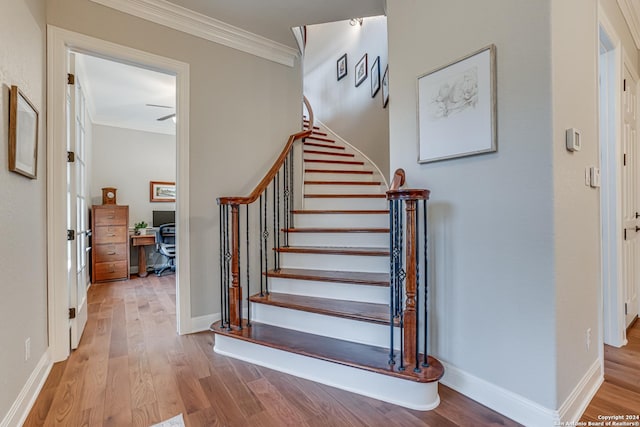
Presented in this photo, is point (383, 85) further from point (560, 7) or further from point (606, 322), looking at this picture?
point (606, 322)

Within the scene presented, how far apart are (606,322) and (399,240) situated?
1.92m

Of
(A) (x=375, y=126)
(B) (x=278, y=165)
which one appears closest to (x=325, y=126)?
(A) (x=375, y=126)

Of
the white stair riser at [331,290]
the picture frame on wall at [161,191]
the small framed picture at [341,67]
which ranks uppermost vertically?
the small framed picture at [341,67]

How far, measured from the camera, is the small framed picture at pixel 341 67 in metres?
5.40

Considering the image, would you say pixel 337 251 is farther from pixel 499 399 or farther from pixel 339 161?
pixel 339 161

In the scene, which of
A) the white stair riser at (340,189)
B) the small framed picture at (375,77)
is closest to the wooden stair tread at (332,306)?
the white stair riser at (340,189)

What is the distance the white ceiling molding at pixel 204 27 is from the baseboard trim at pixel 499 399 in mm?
3091

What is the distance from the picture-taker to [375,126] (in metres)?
4.49

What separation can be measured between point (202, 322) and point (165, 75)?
290 cm

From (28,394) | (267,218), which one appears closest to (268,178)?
(267,218)

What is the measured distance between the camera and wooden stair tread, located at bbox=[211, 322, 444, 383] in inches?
64.7

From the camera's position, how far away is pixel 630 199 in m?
2.65

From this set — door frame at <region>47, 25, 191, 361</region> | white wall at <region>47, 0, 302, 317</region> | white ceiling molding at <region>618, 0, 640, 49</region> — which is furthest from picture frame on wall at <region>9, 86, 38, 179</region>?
white ceiling molding at <region>618, 0, 640, 49</region>

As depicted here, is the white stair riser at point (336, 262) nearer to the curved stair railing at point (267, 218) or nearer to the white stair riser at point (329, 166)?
the curved stair railing at point (267, 218)
